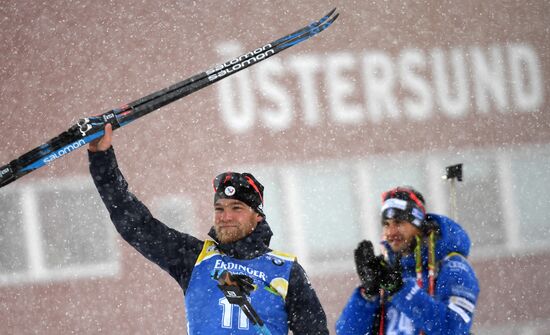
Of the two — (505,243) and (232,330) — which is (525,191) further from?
(232,330)

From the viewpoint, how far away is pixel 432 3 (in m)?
9.61

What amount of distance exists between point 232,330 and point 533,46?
7.71 m

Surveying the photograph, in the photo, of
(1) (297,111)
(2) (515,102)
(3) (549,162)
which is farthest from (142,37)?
(3) (549,162)

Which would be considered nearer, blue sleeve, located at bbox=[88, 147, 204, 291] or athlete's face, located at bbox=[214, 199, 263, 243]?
blue sleeve, located at bbox=[88, 147, 204, 291]

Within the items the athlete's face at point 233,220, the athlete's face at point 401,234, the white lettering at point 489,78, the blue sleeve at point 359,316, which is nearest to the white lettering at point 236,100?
the white lettering at point 489,78

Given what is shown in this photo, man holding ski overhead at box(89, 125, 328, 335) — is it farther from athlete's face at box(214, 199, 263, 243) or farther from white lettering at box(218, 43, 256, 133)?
white lettering at box(218, 43, 256, 133)

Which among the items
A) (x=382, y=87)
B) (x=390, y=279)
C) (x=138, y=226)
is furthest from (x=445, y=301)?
(x=382, y=87)

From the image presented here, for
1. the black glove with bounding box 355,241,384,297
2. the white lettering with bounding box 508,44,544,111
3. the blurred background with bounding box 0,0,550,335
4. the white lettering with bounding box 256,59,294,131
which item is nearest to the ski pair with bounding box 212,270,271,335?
the black glove with bounding box 355,241,384,297

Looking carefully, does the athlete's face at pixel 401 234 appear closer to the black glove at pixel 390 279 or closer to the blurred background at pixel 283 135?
the black glove at pixel 390 279

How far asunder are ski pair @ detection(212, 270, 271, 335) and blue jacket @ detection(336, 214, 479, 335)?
30.3 inches

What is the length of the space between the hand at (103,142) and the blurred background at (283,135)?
16.4 ft

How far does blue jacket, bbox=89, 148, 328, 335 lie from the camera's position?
3.37 meters

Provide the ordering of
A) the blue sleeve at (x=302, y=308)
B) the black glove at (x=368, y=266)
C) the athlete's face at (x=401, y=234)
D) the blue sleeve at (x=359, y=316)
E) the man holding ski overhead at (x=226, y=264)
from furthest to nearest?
the athlete's face at (x=401, y=234)
the blue sleeve at (x=359, y=316)
the black glove at (x=368, y=266)
the blue sleeve at (x=302, y=308)
the man holding ski overhead at (x=226, y=264)

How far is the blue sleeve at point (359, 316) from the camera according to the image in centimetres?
397
